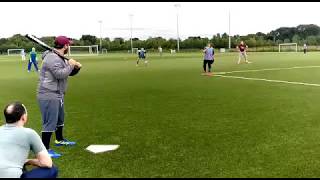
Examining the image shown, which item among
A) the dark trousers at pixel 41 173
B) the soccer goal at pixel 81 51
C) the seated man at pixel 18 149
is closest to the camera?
the seated man at pixel 18 149

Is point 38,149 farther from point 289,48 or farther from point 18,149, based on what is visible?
point 289,48

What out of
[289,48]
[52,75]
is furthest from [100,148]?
[289,48]

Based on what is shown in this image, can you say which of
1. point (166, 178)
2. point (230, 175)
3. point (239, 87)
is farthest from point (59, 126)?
point (239, 87)

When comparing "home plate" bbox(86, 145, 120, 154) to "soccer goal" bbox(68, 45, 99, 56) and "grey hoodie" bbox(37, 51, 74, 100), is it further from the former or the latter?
"soccer goal" bbox(68, 45, 99, 56)

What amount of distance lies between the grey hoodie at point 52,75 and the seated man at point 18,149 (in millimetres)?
2796

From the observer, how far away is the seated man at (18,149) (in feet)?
14.6

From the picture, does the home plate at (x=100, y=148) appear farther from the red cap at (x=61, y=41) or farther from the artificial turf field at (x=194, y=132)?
the red cap at (x=61, y=41)

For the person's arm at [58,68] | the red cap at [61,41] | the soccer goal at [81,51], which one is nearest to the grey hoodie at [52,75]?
the person's arm at [58,68]

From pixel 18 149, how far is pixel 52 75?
127 inches

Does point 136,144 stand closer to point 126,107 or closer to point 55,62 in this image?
point 55,62

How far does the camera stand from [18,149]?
4.54m

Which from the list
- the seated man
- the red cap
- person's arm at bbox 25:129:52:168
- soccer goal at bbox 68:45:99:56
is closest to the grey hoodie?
the red cap

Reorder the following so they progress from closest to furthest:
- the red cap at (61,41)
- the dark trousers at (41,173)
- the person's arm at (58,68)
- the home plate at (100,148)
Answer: the dark trousers at (41,173) → the person's arm at (58,68) → the red cap at (61,41) → the home plate at (100,148)

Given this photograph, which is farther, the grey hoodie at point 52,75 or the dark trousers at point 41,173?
the grey hoodie at point 52,75
